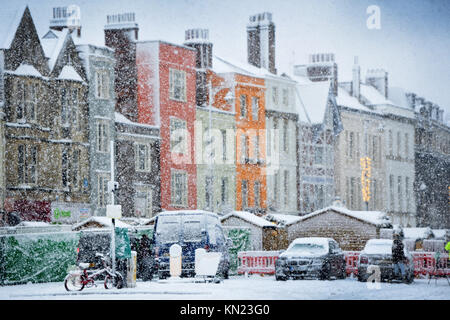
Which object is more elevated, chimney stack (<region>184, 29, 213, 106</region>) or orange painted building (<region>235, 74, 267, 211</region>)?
chimney stack (<region>184, 29, 213, 106</region>)

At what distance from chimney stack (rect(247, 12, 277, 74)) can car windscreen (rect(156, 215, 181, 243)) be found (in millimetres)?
26202

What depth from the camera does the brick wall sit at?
106 feet

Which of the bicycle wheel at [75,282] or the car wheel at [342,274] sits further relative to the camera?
the car wheel at [342,274]

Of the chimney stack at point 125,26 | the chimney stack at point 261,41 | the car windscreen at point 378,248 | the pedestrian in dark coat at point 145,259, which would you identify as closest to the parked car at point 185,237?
the pedestrian in dark coat at point 145,259

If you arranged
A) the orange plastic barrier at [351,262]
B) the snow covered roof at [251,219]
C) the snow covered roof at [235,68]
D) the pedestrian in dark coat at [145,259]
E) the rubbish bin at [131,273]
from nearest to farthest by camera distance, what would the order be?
the rubbish bin at [131,273] → the pedestrian in dark coat at [145,259] → the orange plastic barrier at [351,262] → the snow covered roof at [251,219] → the snow covered roof at [235,68]

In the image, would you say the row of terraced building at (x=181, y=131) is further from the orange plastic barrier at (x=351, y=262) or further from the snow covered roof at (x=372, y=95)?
the orange plastic barrier at (x=351, y=262)

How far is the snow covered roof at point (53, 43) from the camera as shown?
38.3 metres

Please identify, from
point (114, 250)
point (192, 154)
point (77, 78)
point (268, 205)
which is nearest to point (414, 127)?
point (268, 205)

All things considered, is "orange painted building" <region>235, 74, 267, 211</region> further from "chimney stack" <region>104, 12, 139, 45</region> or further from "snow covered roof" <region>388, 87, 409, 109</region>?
"snow covered roof" <region>388, 87, 409, 109</region>

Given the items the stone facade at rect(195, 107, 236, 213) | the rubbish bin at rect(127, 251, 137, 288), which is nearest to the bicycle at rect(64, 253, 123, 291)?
the rubbish bin at rect(127, 251, 137, 288)

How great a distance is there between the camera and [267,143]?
167ft

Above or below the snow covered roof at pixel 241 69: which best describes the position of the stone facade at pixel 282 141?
below

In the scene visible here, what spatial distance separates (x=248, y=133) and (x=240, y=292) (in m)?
25.9

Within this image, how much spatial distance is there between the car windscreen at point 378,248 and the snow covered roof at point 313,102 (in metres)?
25.9
